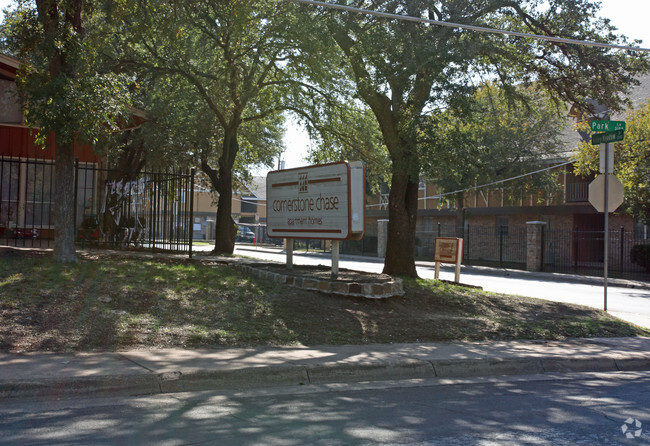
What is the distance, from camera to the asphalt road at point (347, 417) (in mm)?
4773

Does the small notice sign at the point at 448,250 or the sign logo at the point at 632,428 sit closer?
the sign logo at the point at 632,428

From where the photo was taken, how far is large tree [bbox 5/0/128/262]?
1063 cm

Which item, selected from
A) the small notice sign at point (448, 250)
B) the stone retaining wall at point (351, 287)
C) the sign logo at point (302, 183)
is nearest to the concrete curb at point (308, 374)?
the stone retaining wall at point (351, 287)

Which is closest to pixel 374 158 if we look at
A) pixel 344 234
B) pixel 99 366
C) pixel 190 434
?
pixel 344 234

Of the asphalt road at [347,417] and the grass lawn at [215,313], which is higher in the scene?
the grass lawn at [215,313]

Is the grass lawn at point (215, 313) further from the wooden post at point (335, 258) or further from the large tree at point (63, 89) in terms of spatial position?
the large tree at point (63, 89)

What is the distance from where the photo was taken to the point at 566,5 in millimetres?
14781

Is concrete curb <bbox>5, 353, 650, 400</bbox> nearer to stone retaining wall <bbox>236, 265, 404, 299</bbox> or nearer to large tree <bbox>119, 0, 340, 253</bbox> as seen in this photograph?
stone retaining wall <bbox>236, 265, 404, 299</bbox>

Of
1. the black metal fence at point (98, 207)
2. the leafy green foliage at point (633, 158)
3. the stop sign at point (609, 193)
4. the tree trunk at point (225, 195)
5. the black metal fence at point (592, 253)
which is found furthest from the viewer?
the black metal fence at point (592, 253)

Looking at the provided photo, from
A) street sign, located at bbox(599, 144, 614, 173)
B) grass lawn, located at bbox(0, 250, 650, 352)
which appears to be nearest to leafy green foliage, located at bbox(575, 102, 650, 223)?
street sign, located at bbox(599, 144, 614, 173)

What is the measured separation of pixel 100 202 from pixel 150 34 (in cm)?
989

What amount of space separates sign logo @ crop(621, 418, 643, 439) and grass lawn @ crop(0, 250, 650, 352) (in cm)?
391

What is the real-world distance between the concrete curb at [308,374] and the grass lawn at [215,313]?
55.3 inches

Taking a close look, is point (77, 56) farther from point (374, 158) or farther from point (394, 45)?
point (374, 158)
